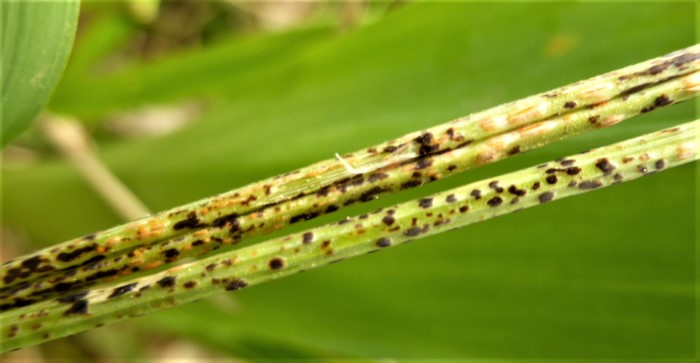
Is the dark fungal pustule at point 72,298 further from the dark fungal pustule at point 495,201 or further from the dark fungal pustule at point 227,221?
the dark fungal pustule at point 495,201

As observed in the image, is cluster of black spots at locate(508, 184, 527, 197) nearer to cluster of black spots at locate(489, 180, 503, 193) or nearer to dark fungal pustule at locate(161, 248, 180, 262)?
cluster of black spots at locate(489, 180, 503, 193)

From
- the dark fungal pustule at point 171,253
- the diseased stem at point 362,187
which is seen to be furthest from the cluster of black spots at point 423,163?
the dark fungal pustule at point 171,253

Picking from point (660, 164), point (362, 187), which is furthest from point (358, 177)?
point (660, 164)

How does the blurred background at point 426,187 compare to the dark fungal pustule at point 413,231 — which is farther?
the blurred background at point 426,187

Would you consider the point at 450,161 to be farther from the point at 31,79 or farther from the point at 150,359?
the point at 150,359

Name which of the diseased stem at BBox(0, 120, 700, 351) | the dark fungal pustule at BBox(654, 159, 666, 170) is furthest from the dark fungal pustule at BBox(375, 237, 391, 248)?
the dark fungal pustule at BBox(654, 159, 666, 170)
